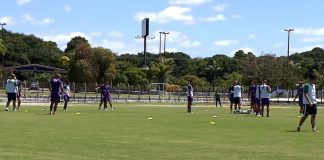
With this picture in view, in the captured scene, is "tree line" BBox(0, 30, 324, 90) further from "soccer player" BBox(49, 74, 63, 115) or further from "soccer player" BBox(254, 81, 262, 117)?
"soccer player" BBox(49, 74, 63, 115)

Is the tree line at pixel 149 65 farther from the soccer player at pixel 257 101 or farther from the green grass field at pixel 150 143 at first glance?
the green grass field at pixel 150 143

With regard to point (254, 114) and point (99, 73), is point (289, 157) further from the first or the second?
point (99, 73)

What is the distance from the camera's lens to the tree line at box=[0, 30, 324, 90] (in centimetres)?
9931

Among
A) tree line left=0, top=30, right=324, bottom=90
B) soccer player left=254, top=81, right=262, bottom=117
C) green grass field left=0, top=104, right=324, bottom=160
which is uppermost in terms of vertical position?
tree line left=0, top=30, right=324, bottom=90

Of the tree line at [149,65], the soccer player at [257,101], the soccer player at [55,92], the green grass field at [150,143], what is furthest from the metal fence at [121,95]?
the green grass field at [150,143]

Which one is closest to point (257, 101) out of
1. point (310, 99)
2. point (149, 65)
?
point (310, 99)

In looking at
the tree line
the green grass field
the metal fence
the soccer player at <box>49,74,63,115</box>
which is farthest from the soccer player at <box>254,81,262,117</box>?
the tree line

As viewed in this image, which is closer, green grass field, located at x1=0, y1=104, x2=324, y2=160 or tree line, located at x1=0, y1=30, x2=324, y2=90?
green grass field, located at x1=0, y1=104, x2=324, y2=160

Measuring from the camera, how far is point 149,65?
5059 inches

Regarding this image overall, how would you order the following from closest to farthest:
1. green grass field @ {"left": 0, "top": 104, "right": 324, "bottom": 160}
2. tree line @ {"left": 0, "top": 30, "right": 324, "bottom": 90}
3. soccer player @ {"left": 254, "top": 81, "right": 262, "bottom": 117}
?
green grass field @ {"left": 0, "top": 104, "right": 324, "bottom": 160} → soccer player @ {"left": 254, "top": 81, "right": 262, "bottom": 117} → tree line @ {"left": 0, "top": 30, "right": 324, "bottom": 90}

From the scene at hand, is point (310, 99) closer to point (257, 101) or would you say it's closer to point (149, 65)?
point (257, 101)

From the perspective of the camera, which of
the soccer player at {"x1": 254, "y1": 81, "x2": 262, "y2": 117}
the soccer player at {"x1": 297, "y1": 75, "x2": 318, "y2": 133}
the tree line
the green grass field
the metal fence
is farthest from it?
the tree line

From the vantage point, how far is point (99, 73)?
103375 mm

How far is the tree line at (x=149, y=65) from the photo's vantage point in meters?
99.3
